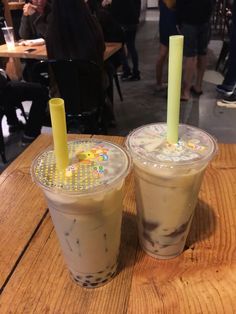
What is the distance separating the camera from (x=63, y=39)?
247cm

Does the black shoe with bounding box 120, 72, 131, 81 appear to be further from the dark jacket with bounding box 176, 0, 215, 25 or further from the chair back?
the chair back

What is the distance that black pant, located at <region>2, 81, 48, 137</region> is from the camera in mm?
2846

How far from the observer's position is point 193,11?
345cm

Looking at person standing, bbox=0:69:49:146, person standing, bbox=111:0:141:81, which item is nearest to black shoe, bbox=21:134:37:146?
person standing, bbox=0:69:49:146

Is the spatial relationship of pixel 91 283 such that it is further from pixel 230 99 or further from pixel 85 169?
pixel 230 99

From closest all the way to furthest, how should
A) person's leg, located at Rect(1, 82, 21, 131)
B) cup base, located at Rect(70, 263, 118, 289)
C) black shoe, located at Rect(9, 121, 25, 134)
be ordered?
cup base, located at Rect(70, 263, 118, 289) < person's leg, located at Rect(1, 82, 21, 131) < black shoe, located at Rect(9, 121, 25, 134)

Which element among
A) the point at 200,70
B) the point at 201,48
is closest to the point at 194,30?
the point at 201,48

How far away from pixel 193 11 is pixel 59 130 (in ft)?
11.2

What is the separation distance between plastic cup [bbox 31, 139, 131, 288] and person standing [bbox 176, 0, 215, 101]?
10.7ft

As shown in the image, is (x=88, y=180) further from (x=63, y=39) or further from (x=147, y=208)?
(x=63, y=39)

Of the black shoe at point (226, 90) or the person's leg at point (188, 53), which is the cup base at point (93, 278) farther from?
the black shoe at point (226, 90)

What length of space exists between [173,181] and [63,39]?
84.9 inches

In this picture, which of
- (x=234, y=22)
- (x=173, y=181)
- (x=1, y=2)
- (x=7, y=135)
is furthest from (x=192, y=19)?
(x=173, y=181)

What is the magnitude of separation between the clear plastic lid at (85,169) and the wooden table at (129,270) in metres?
0.22
